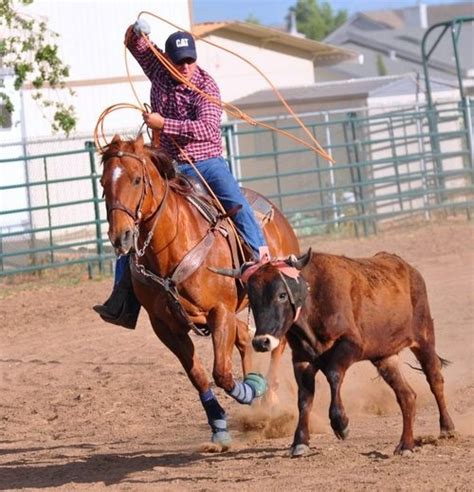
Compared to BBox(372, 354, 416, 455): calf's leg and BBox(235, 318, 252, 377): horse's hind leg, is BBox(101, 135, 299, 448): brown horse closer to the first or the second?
BBox(235, 318, 252, 377): horse's hind leg

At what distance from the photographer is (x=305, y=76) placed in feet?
127

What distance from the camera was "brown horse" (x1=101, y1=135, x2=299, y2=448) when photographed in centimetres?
746

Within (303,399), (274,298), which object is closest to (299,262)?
(274,298)

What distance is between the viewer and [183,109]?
26.9 ft

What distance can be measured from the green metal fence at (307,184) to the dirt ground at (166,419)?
82.4 inches

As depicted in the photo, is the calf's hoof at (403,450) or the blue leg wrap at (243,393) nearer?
the calf's hoof at (403,450)

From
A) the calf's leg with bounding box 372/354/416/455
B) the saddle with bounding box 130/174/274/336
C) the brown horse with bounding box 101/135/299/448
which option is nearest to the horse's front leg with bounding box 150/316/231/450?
the brown horse with bounding box 101/135/299/448

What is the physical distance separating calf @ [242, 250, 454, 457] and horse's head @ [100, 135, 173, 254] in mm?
814

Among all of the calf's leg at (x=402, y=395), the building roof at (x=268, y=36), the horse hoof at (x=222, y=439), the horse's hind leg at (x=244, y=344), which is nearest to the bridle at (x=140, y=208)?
the horse hoof at (x=222, y=439)

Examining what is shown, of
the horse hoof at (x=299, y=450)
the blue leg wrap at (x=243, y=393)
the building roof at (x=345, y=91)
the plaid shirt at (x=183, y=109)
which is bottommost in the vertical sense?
the horse hoof at (x=299, y=450)

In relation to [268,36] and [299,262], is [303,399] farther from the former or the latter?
[268,36]

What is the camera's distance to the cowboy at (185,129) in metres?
8.06

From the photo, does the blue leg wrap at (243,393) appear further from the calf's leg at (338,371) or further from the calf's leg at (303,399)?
the calf's leg at (338,371)

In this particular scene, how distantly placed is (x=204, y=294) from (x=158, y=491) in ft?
5.10
